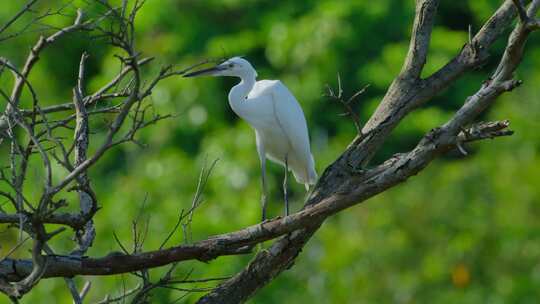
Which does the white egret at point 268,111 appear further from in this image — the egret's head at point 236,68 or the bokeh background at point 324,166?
the bokeh background at point 324,166

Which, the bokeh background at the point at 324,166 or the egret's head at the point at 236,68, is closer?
the egret's head at the point at 236,68

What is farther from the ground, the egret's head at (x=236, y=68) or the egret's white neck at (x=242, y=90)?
the egret's head at (x=236, y=68)

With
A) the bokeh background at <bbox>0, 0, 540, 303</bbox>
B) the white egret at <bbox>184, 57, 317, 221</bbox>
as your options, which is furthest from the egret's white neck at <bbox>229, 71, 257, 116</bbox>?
the bokeh background at <bbox>0, 0, 540, 303</bbox>

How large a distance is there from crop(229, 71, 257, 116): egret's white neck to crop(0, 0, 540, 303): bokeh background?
871 millimetres

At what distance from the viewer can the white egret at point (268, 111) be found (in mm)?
4465

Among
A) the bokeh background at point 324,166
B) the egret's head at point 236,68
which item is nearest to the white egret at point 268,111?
the egret's head at point 236,68

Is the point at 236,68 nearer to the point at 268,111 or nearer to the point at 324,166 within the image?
the point at 268,111

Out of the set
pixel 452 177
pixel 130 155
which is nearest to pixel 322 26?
pixel 130 155

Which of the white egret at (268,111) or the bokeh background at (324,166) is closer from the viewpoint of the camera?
the white egret at (268,111)

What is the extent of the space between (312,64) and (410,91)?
8.16 m

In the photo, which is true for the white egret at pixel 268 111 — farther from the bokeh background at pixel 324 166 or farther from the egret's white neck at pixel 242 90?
the bokeh background at pixel 324 166

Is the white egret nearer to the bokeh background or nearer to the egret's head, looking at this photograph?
the egret's head

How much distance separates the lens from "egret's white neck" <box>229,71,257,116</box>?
4449 millimetres

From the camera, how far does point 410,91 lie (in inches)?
137
